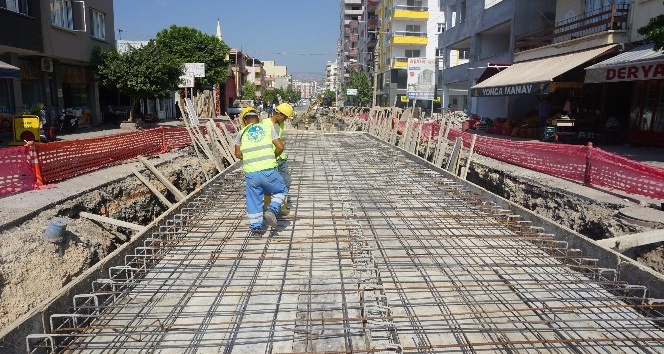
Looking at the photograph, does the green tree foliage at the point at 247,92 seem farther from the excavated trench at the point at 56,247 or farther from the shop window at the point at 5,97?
the excavated trench at the point at 56,247

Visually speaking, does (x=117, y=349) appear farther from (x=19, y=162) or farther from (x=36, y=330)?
(x=19, y=162)

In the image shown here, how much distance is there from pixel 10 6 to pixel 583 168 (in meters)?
16.4

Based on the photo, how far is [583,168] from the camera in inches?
292

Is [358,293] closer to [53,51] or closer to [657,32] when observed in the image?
[657,32]

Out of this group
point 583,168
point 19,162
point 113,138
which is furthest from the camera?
point 113,138

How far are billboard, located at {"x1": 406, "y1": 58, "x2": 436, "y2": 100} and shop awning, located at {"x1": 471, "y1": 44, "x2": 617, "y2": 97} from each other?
7.90m

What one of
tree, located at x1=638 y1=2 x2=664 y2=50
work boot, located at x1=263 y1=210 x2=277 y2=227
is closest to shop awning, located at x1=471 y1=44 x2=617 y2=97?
tree, located at x1=638 y1=2 x2=664 y2=50

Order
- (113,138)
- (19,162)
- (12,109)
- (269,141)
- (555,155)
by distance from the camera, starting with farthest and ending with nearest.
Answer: (12,109), (113,138), (555,155), (19,162), (269,141)

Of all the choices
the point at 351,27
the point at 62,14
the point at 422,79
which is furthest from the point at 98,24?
the point at 351,27

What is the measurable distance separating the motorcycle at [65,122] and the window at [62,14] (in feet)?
10.9

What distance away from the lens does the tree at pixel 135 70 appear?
714 inches

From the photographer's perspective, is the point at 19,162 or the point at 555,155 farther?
the point at 555,155

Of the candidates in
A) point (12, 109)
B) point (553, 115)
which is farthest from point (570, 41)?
point (12, 109)

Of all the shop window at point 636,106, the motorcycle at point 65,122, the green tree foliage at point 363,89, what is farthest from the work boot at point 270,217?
the green tree foliage at point 363,89
